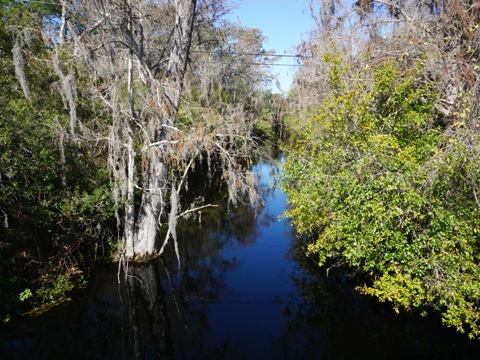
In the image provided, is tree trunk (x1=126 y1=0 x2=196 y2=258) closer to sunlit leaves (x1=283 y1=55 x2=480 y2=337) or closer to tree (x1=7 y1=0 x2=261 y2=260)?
tree (x1=7 y1=0 x2=261 y2=260)

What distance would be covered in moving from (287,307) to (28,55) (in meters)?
8.63

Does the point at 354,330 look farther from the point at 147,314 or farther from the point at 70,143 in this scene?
the point at 70,143

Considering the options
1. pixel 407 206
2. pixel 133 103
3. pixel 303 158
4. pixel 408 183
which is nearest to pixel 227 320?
pixel 303 158

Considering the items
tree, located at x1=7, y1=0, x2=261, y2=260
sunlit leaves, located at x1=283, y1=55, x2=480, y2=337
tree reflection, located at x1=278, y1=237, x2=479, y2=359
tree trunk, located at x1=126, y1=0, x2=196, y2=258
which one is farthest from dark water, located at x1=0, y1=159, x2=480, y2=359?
tree, located at x1=7, y1=0, x2=261, y2=260

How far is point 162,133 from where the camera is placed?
29.3 feet

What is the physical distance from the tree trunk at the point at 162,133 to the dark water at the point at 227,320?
2.71ft

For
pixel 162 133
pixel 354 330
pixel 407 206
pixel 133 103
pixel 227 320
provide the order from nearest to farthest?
pixel 407 206 → pixel 354 330 → pixel 227 320 → pixel 133 103 → pixel 162 133

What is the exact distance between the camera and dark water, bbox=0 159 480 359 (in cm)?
651

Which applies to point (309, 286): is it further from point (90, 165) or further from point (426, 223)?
point (90, 165)

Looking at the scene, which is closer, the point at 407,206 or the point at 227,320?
the point at 407,206

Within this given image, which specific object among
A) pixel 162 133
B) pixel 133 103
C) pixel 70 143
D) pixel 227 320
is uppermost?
pixel 133 103

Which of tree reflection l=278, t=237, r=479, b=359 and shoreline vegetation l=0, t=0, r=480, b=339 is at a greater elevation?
shoreline vegetation l=0, t=0, r=480, b=339

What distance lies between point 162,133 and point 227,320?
483 cm

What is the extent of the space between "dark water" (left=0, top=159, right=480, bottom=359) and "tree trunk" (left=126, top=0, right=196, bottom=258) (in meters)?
0.83
